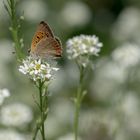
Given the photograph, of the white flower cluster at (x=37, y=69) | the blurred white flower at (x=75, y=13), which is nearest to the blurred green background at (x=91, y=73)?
the blurred white flower at (x=75, y=13)

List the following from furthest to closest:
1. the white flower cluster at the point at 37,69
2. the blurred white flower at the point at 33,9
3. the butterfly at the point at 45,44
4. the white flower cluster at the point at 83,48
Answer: the blurred white flower at the point at 33,9 → the white flower cluster at the point at 83,48 → the butterfly at the point at 45,44 → the white flower cluster at the point at 37,69

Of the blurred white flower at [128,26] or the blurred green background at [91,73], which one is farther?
the blurred white flower at [128,26]

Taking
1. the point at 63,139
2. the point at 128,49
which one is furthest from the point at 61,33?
the point at 63,139

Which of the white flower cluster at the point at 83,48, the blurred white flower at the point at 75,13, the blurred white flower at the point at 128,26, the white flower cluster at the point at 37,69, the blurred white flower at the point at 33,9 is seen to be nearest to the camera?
the white flower cluster at the point at 37,69

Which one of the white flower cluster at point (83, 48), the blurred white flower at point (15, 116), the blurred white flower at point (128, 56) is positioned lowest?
the blurred white flower at point (15, 116)

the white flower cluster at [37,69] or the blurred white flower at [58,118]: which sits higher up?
the white flower cluster at [37,69]

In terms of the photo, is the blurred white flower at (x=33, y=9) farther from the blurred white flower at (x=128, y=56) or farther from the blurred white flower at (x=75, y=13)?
the blurred white flower at (x=128, y=56)

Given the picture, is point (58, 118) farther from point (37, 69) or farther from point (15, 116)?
point (37, 69)
